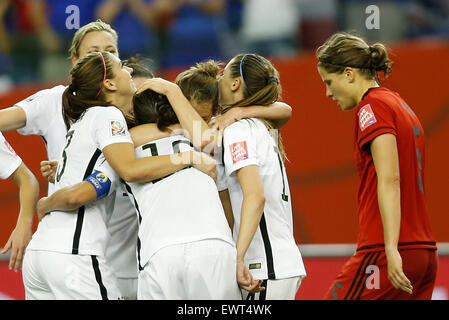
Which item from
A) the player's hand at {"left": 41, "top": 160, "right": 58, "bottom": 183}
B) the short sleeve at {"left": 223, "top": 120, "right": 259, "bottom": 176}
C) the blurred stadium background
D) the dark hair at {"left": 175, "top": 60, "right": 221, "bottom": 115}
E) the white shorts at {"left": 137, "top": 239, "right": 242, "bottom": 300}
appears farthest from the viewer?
the blurred stadium background

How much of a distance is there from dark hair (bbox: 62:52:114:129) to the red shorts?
4.57 ft

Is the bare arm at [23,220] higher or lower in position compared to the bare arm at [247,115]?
lower

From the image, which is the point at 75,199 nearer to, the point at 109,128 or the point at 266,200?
the point at 109,128

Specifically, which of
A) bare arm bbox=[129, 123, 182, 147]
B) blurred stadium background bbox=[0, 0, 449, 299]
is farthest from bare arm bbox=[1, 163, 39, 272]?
blurred stadium background bbox=[0, 0, 449, 299]

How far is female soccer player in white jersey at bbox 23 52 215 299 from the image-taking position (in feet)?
10.6

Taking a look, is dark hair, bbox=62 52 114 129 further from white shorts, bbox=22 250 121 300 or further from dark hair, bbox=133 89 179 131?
white shorts, bbox=22 250 121 300

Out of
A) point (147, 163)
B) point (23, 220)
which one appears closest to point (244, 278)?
point (147, 163)

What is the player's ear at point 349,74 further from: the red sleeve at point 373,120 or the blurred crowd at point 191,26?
the blurred crowd at point 191,26

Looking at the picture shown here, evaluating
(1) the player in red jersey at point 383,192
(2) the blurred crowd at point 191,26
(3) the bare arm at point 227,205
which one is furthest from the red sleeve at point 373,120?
(2) the blurred crowd at point 191,26

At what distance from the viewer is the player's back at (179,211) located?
3088 mm

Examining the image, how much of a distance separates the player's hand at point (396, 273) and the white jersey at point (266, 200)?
0.37 m

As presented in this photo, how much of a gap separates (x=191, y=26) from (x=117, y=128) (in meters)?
3.77

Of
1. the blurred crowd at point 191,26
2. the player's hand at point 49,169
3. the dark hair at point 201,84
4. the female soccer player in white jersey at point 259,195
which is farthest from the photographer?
the blurred crowd at point 191,26
